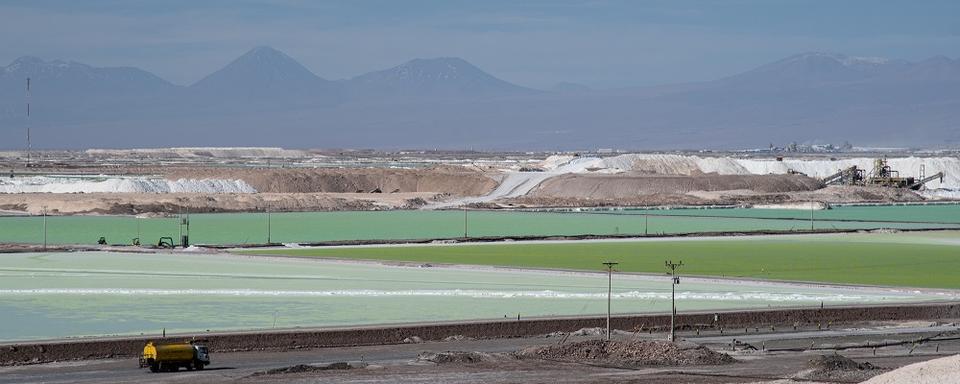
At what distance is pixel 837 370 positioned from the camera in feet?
93.7

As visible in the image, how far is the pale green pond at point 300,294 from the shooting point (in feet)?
117

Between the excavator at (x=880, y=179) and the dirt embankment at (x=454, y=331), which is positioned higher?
the excavator at (x=880, y=179)

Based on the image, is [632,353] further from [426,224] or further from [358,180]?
[358,180]

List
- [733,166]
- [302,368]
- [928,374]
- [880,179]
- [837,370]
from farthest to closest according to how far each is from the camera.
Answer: [733,166] → [880,179] → [302,368] → [837,370] → [928,374]

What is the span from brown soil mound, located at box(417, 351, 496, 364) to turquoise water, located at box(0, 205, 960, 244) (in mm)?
32979

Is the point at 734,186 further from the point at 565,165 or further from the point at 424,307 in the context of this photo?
the point at 424,307

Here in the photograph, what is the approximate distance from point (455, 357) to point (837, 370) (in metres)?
7.07

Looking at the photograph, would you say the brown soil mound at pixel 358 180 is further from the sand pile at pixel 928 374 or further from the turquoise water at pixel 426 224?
the sand pile at pixel 928 374

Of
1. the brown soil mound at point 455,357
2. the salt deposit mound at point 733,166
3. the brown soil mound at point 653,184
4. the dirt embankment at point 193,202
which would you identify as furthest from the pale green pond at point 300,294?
the salt deposit mound at point 733,166

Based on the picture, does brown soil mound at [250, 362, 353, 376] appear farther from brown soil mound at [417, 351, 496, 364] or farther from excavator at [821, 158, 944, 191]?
excavator at [821, 158, 944, 191]

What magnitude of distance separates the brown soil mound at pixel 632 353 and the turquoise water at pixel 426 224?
3307 centimetres

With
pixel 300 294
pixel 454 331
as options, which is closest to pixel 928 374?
pixel 454 331

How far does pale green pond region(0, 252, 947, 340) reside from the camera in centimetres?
3578

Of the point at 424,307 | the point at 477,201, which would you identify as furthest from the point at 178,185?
the point at 424,307
